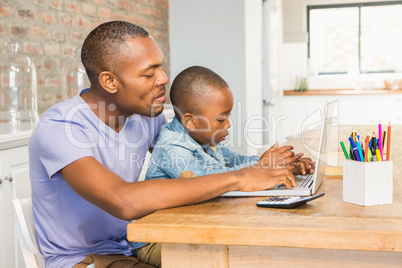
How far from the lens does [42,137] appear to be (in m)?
1.28

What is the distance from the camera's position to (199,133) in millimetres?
1611

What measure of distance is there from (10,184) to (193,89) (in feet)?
2.91

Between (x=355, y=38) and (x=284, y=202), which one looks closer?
(x=284, y=202)

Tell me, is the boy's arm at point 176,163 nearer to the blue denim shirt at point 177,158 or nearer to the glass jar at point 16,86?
the blue denim shirt at point 177,158

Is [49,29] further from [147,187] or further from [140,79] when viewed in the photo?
[147,187]

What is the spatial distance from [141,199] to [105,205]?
9cm

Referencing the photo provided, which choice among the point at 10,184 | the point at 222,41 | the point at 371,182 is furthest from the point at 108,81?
the point at 222,41

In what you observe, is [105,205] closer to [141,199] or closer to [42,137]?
[141,199]

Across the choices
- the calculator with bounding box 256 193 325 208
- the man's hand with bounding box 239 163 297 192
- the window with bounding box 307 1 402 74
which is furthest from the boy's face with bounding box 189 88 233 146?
the window with bounding box 307 1 402 74

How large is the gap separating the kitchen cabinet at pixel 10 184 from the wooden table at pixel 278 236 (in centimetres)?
112

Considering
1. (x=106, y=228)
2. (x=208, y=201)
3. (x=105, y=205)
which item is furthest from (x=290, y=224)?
(x=106, y=228)

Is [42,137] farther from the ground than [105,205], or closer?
farther from the ground

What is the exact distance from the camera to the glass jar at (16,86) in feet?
8.55

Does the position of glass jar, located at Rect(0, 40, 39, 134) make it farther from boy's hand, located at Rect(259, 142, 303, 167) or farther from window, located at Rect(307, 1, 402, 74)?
window, located at Rect(307, 1, 402, 74)
